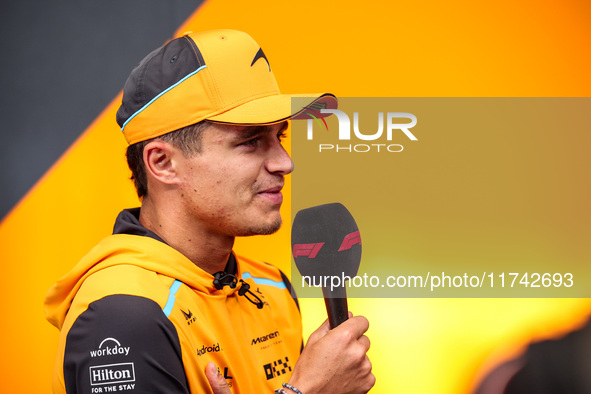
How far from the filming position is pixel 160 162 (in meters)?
1.24

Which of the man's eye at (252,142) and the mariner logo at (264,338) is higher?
the man's eye at (252,142)

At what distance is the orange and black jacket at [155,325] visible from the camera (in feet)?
3.34

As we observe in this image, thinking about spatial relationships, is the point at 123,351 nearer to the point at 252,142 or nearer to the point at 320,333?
the point at 320,333

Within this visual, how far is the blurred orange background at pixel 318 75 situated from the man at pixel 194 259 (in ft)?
2.31

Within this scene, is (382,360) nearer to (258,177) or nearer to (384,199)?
(384,199)

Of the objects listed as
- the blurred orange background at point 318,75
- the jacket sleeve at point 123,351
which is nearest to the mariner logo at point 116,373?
the jacket sleeve at point 123,351

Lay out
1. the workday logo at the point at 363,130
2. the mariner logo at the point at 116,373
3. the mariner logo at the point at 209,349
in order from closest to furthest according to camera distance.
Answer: the mariner logo at the point at 116,373 → the mariner logo at the point at 209,349 → the workday logo at the point at 363,130

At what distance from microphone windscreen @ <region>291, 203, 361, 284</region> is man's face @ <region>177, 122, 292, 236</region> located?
69 mm

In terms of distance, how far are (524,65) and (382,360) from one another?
100 centimetres

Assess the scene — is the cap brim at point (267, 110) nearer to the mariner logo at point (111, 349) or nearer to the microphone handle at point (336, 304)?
the microphone handle at point (336, 304)

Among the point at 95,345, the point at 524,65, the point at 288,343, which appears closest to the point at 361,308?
the point at 288,343

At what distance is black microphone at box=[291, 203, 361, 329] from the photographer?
1.17 m

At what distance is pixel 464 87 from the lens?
1.97 metres

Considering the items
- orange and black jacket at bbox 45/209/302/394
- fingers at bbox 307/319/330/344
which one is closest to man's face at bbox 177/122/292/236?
orange and black jacket at bbox 45/209/302/394
